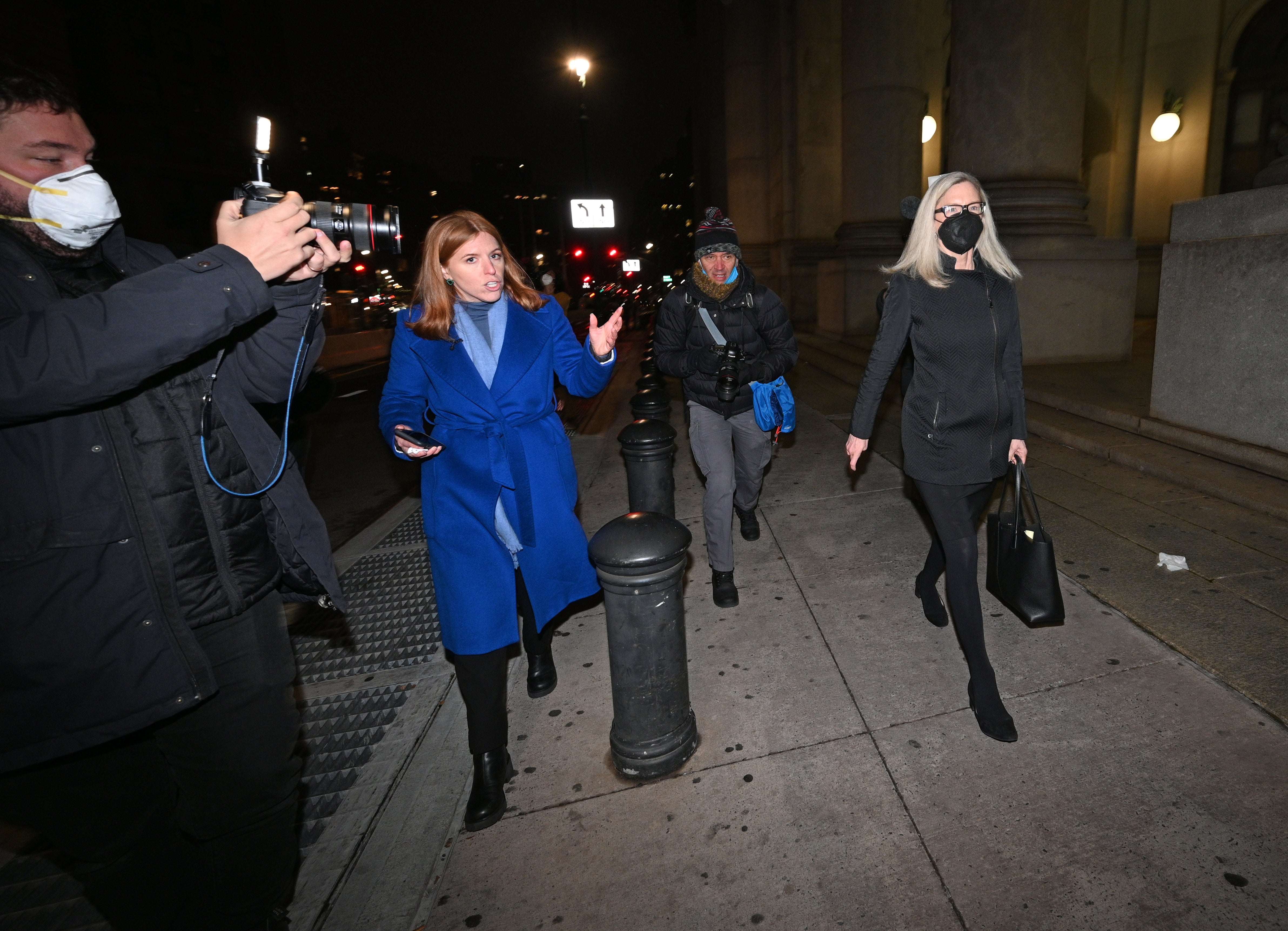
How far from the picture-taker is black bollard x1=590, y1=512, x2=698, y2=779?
2.66m

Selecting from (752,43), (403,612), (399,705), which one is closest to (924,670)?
(399,705)

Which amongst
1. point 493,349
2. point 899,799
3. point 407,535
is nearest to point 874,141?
point 407,535

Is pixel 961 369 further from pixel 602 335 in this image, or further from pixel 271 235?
pixel 271 235

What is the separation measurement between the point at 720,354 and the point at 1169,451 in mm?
3869

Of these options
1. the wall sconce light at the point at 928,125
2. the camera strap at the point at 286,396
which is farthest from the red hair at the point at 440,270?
the wall sconce light at the point at 928,125

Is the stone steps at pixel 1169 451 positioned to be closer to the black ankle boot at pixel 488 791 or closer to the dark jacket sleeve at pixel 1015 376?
the dark jacket sleeve at pixel 1015 376

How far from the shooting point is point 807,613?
399 cm

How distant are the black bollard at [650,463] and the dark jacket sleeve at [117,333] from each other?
10.1 feet

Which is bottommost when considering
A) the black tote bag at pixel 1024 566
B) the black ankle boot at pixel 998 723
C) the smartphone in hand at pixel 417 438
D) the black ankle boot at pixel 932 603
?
the black ankle boot at pixel 998 723

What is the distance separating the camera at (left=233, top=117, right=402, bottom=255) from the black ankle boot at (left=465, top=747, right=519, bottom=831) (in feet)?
6.27

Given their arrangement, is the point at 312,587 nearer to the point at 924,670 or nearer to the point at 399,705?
the point at 399,705

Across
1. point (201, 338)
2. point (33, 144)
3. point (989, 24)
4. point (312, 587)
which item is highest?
point (989, 24)

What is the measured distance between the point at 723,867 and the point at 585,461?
5.73 metres

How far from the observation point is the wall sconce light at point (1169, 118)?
1256cm
